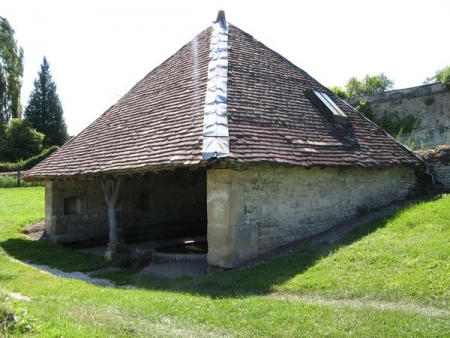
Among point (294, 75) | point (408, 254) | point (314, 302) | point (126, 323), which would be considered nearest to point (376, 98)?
point (294, 75)

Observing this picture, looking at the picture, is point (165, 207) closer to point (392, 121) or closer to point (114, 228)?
point (114, 228)

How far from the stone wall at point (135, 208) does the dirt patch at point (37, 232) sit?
0.45m

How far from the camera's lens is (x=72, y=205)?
13.4 m

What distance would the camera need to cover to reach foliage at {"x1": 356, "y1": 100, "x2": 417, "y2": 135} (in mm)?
21656

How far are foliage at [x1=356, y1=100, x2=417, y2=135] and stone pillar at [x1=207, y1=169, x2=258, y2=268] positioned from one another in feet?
53.8

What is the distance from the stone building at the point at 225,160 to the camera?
26.6 ft

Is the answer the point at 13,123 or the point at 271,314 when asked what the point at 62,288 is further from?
the point at 13,123

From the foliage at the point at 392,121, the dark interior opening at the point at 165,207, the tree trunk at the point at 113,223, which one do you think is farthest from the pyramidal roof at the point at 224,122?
the foliage at the point at 392,121

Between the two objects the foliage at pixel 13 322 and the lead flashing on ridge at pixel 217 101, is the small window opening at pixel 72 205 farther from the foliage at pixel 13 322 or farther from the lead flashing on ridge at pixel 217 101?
the foliage at pixel 13 322

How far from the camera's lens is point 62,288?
24.2ft

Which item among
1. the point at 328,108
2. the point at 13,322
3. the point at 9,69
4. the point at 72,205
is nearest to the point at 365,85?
the point at 9,69

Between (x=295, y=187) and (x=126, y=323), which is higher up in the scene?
(x=295, y=187)

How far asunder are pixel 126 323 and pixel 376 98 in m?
21.5

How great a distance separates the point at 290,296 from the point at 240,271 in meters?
1.57
